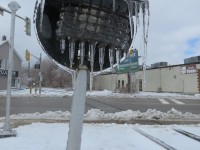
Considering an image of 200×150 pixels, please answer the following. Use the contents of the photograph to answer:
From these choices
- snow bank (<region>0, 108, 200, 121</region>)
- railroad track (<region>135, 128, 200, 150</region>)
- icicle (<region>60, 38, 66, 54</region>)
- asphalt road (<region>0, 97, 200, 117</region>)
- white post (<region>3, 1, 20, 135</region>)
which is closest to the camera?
icicle (<region>60, 38, 66, 54</region>)

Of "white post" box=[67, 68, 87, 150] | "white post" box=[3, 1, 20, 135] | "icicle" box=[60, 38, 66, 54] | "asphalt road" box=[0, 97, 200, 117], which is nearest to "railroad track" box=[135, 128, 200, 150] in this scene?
"white post" box=[3, 1, 20, 135]

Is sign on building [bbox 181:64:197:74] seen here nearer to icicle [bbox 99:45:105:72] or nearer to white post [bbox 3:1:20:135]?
white post [bbox 3:1:20:135]

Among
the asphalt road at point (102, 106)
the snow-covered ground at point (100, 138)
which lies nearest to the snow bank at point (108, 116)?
the snow-covered ground at point (100, 138)

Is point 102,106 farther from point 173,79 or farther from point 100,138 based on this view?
point 173,79

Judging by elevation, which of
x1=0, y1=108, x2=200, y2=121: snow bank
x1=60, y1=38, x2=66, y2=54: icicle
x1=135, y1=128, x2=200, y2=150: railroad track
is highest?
x1=60, y1=38, x2=66, y2=54: icicle

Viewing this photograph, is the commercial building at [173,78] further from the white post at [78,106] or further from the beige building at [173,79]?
the white post at [78,106]

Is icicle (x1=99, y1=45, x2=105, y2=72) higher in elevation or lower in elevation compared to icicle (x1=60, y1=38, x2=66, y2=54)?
lower

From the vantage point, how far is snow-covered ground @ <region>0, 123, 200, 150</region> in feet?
22.6

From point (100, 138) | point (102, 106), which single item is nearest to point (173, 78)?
point (102, 106)

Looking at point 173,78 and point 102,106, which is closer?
point 102,106

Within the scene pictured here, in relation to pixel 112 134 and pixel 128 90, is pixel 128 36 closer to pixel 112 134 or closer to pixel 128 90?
pixel 112 134

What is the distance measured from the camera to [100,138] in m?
7.93

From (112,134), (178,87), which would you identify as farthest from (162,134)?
(178,87)

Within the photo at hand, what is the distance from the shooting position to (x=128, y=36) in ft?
7.57
